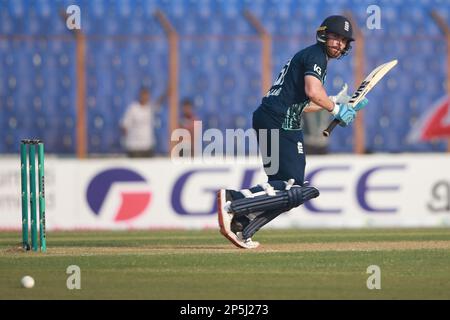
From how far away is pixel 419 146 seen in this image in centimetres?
1775

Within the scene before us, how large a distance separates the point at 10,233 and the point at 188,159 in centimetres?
272

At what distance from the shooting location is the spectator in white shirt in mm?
17094

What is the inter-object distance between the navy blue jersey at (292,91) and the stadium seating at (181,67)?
556 centimetres

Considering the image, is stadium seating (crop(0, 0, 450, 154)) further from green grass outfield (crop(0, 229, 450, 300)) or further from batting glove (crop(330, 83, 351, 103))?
batting glove (crop(330, 83, 351, 103))

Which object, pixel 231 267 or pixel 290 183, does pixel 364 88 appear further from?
pixel 231 267

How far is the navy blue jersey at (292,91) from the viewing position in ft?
36.2

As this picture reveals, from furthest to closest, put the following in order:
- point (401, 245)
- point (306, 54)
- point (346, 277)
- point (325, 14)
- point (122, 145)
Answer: point (325, 14), point (122, 145), point (401, 245), point (306, 54), point (346, 277)

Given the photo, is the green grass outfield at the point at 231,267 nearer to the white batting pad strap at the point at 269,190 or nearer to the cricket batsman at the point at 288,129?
the cricket batsman at the point at 288,129

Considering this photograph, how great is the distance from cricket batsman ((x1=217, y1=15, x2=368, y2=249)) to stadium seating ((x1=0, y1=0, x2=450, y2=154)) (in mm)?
5553

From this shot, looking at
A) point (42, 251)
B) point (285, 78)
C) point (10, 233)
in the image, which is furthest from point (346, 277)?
point (10, 233)

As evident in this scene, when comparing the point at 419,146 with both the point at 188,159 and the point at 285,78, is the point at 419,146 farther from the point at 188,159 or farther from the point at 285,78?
the point at 285,78

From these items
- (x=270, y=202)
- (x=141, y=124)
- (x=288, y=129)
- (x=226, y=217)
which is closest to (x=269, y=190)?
(x=270, y=202)

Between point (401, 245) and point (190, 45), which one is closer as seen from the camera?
point (401, 245)

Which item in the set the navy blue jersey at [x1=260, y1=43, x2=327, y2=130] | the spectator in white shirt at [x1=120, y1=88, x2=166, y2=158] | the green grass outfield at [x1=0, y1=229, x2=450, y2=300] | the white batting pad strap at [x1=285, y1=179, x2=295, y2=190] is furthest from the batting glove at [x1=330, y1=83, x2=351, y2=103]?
the spectator in white shirt at [x1=120, y1=88, x2=166, y2=158]
